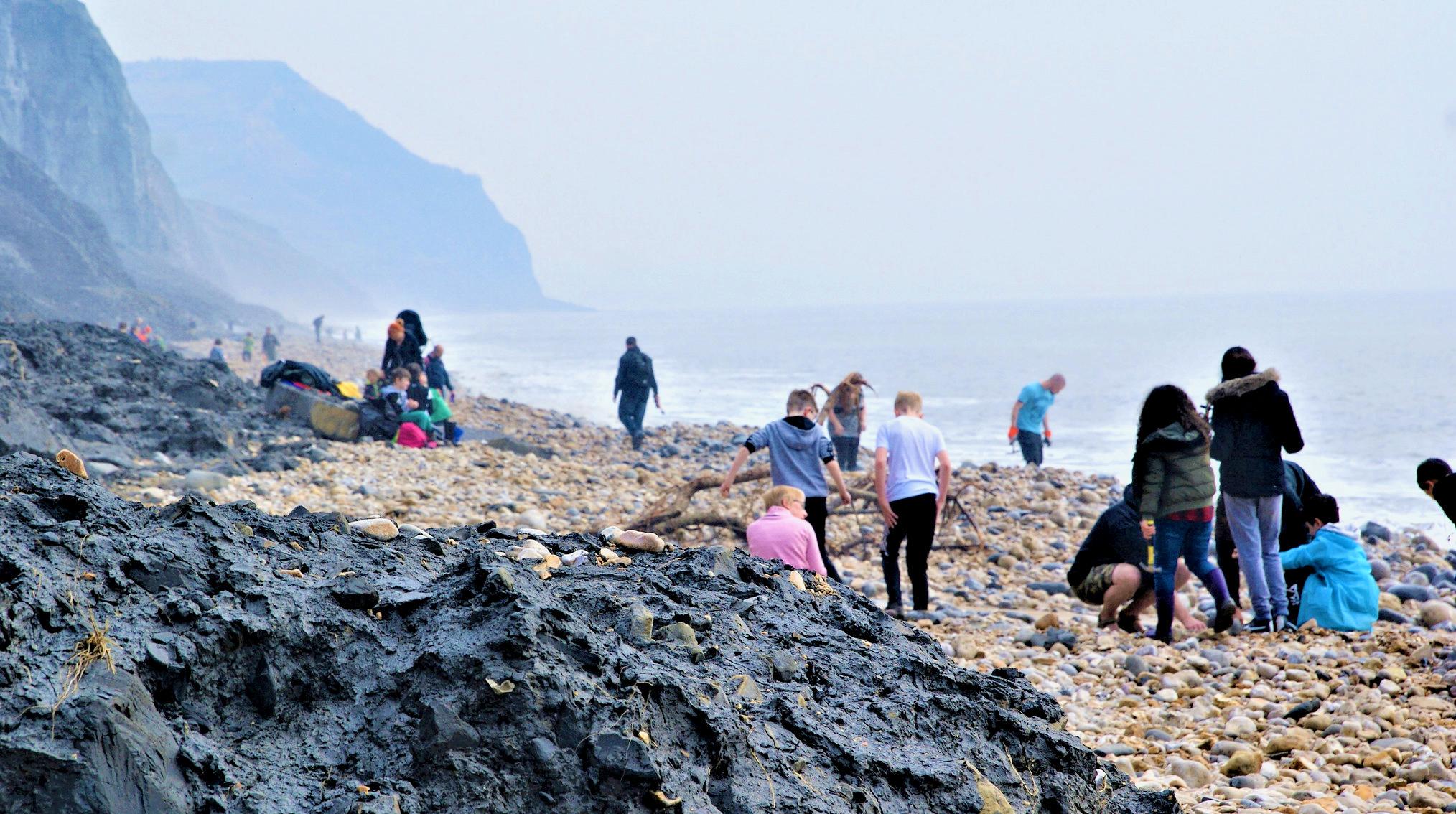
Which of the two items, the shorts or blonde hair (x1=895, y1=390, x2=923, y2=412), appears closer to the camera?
the shorts

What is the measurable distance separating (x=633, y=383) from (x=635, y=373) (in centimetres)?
22

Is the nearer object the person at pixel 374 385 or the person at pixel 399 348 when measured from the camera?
the person at pixel 399 348

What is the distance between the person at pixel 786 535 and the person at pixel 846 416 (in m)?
6.85

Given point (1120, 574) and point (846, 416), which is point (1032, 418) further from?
point (1120, 574)

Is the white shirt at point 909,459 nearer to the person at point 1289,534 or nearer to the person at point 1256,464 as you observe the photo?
the person at point 1256,464

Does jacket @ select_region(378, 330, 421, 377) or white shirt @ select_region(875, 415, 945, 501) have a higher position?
jacket @ select_region(378, 330, 421, 377)

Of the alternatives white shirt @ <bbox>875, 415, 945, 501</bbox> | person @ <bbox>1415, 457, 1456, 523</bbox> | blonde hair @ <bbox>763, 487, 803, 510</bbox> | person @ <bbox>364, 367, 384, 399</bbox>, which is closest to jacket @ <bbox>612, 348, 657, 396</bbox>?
person @ <bbox>364, 367, 384, 399</bbox>

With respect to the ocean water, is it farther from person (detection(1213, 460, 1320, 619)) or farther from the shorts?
the shorts

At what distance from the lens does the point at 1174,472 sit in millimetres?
6129

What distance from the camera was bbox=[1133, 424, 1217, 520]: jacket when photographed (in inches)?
239

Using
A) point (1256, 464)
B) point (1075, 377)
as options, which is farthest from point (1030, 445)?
point (1075, 377)

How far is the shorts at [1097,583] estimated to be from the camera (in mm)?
6910

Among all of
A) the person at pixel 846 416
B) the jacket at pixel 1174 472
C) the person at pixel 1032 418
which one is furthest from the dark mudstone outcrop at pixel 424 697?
the person at pixel 1032 418

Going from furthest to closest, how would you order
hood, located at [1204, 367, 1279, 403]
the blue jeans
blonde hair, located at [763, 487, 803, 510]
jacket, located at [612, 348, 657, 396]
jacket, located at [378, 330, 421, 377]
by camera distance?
jacket, located at [612, 348, 657, 396] < the blue jeans < jacket, located at [378, 330, 421, 377] < hood, located at [1204, 367, 1279, 403] < blonde hair, located at [763, 487, 803, 510]
